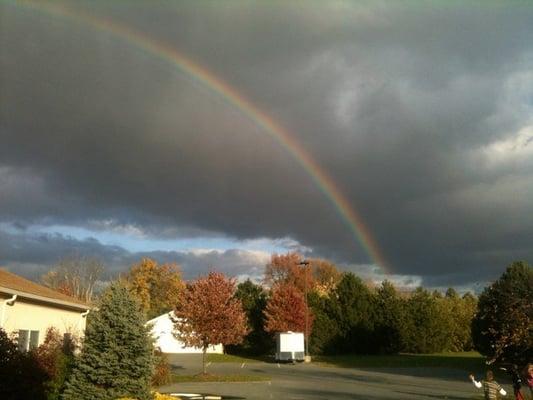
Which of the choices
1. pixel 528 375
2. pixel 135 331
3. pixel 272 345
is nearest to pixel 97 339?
pixel 135 331

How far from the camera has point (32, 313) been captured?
19891 millimetres

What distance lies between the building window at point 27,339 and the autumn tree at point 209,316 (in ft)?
37.8

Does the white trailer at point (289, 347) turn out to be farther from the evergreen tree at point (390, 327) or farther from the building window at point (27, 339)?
the building window at point (27, 339)

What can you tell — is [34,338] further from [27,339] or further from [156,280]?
[156,280]

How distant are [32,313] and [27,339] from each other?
89 cm

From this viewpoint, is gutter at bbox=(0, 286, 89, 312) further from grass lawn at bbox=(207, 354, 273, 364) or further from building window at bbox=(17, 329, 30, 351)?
grass lawn at bbox=(207, 354, 273, 364)

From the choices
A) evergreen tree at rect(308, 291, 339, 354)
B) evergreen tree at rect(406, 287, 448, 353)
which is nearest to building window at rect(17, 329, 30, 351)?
evergreen tree at rect(308, 291, 339, 354)

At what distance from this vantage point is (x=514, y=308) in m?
17.2

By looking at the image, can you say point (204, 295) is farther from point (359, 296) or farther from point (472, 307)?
point (472, 307)

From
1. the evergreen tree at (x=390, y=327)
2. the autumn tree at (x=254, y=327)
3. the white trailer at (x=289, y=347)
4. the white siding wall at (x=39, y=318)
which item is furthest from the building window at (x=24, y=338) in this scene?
the evergreen tree at (x=390, y=327)

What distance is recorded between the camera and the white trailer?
46.6 metres

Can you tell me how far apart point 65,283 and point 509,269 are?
47028mm

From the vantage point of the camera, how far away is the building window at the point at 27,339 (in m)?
19.0

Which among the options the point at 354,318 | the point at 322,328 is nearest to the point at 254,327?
the point at 322,328
